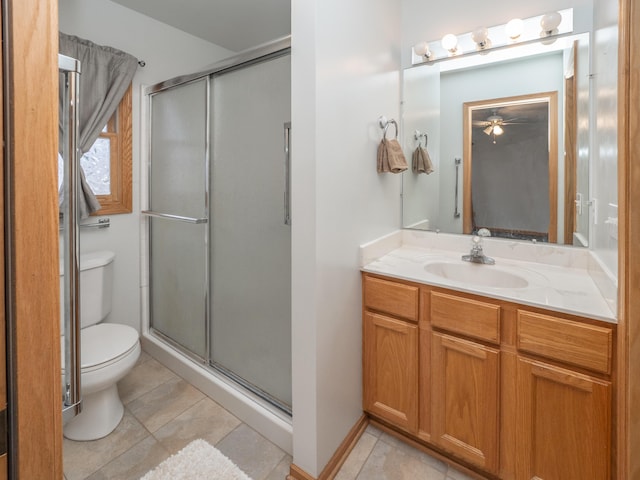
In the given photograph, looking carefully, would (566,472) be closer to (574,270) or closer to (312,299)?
(574,270)

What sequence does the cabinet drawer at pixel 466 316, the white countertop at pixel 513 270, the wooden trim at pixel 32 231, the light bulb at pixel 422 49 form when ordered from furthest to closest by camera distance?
the light bulb at pixel 422 49 < the cabinet drawer at pixel 466 316 < the white countertop at pixel 513 270 < the wooden trim at pixel 32 231

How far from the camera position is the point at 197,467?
4.97ft

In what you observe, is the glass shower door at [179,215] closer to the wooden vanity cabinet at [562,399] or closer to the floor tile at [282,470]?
the floor tile at [282,470]

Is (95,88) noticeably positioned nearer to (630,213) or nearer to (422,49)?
(422,49)

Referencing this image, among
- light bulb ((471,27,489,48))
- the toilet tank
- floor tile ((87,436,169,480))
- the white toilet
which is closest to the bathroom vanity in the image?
floor tile ((87,436,169,480))

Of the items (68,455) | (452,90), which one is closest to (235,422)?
(68,455)

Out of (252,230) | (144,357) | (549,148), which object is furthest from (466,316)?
(144,357)

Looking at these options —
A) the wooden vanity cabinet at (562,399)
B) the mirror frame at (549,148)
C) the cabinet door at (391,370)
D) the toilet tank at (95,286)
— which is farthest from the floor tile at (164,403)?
the mirror frame at (549,148)

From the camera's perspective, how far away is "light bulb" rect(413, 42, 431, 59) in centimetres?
195

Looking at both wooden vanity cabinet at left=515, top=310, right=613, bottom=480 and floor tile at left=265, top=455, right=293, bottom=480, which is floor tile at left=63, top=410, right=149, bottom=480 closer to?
floor tile at left=265, top=455, right=293, bottom=480

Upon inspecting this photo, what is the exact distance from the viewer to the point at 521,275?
1.60 meters

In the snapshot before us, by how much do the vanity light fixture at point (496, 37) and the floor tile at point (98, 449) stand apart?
259 centimetres

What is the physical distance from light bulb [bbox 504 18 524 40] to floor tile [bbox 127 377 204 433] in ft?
8.63

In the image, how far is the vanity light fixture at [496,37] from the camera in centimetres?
162
